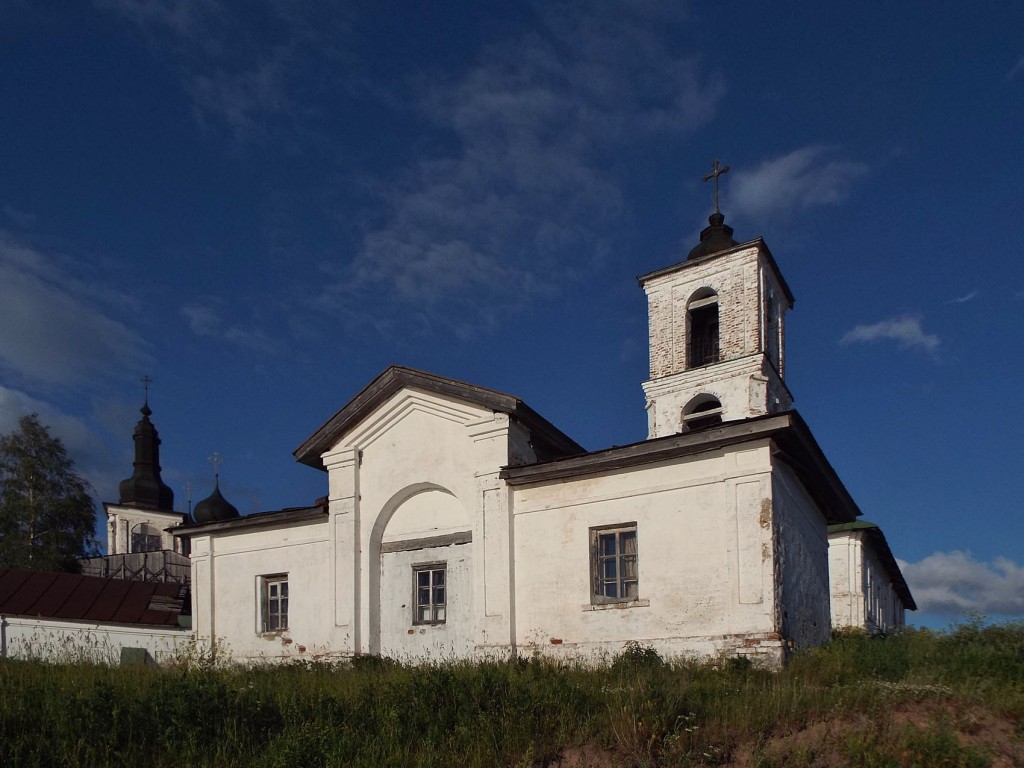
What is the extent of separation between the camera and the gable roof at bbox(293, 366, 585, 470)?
14.6 meters

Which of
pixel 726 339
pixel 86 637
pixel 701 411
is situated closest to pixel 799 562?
pixel 701 411

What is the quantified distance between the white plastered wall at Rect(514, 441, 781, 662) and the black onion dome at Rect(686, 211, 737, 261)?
34.6 ft


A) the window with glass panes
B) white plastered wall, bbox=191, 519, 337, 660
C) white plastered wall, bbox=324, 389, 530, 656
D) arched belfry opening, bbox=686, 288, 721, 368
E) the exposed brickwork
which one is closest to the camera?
white plastered wall, bbox=324, 389, 530, 656

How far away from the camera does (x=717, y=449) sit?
12.7m

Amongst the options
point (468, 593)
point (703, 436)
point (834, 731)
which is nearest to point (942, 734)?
point (834, 731)

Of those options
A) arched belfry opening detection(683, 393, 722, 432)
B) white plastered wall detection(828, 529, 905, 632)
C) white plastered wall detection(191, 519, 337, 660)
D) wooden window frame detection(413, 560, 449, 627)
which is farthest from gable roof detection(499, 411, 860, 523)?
white plastered wall detection(828, 529, 905, 632)

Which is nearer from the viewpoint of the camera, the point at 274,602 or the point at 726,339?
the point at 274,602

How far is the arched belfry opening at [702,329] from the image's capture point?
22.0 m

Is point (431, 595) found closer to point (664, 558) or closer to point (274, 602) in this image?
point (274, 602)

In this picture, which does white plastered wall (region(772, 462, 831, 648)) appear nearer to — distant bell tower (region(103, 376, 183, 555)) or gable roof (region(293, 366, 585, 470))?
gable roof (region(293, 366, 585, 470))

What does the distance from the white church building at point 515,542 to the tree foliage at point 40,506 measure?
15594 mm

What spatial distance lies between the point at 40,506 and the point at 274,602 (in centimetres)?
1899

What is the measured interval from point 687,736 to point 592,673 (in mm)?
3207

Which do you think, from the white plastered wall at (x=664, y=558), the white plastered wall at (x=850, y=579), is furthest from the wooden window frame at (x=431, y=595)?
the white plastered wall at (x=850, y=579)
